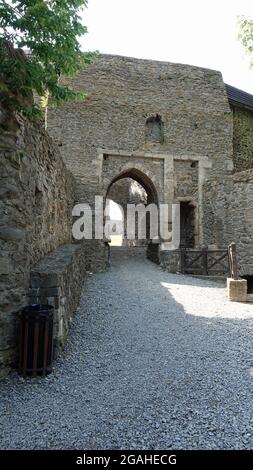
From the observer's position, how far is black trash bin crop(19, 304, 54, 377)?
3043 mm

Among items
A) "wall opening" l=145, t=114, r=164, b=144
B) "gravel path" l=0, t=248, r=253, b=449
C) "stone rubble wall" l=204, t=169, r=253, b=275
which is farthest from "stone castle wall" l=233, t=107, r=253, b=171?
"gravel path" l=0, t=248, r=253, b=449

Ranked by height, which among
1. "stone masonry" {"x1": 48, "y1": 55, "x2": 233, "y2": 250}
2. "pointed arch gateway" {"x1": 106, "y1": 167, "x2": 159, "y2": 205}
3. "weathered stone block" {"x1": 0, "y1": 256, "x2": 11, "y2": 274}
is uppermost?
"stone masonry" {"x1": 48, "y1": 55, "x2": 233, "y2": 250}

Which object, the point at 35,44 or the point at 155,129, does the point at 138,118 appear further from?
the point at 35,44

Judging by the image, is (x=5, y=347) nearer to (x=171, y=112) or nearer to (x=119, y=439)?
(x=119, y=439)

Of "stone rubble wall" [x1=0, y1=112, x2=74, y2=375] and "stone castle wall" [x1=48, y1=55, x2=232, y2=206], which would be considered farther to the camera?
"stone castle wall" [x1=48, y1=55, x2=232, y2=206]

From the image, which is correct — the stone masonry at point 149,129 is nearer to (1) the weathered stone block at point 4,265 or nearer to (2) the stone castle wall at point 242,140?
(2) the stone castle wall at point 242,140

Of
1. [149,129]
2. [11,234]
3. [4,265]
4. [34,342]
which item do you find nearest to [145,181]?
[149,129]

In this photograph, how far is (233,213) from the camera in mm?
10906

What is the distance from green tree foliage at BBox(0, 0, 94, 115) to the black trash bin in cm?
219

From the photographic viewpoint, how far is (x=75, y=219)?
10562mm

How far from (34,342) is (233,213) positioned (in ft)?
30.9

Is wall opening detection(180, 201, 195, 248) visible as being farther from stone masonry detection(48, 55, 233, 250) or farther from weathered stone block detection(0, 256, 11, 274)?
weathered stone block detection(0, 256, 11, 274)

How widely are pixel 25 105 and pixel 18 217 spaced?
1.29 m

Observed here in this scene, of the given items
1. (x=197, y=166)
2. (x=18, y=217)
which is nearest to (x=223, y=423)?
(x=18, y=217)
